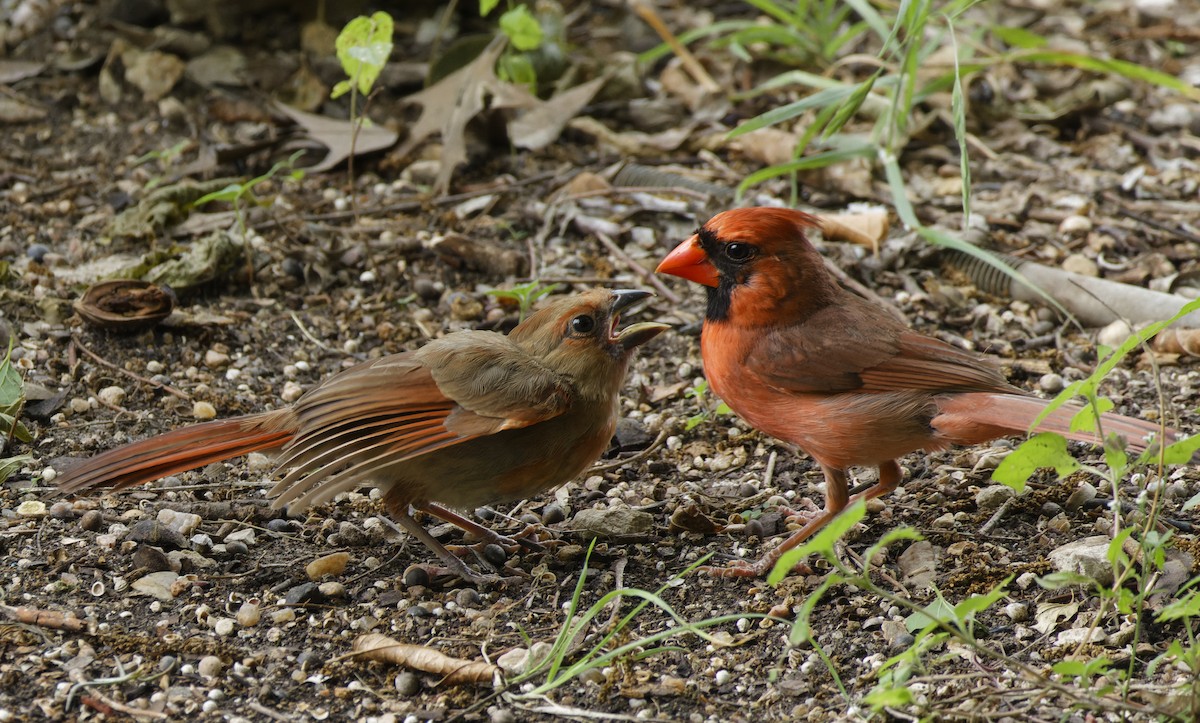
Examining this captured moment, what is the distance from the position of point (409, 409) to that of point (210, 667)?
0.86 m

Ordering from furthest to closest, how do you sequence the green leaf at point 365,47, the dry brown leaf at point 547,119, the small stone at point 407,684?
the dry brown leaf at point 547,119, the green leaf at point 365,47, the small stone at point 407,684

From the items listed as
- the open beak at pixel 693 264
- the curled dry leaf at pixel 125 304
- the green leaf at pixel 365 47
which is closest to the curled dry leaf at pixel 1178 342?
the open beak at pixel 693 264

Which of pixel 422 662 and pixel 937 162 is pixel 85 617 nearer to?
pixel 422 662

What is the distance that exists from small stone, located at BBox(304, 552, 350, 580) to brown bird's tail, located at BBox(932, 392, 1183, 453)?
164 centimetres

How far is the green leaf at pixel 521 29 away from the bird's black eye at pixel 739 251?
2267 millimetres

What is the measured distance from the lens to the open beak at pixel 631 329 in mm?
3771

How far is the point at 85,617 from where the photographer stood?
3.20 meters

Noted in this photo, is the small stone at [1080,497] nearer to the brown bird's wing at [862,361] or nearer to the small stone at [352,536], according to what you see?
the brown bird's wing at [862,361]

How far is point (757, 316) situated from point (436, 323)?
150cm

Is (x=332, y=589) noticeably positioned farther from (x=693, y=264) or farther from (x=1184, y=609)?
(x=1184, y=609)

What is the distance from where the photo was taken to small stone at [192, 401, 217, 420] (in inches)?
165

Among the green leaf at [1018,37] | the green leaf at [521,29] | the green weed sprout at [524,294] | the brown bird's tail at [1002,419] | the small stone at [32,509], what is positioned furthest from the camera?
the green leaf at [521,29]

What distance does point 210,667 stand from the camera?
9.93 ft

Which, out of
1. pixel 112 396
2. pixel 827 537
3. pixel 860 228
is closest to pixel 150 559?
pixel 112 396
